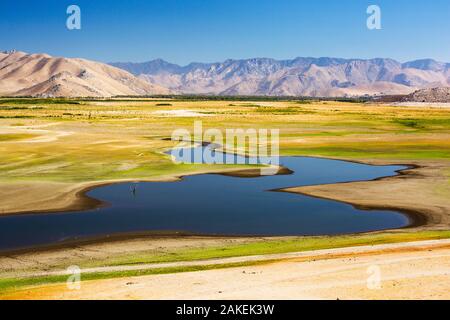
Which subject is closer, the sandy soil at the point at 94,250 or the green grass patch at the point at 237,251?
the green grass patch at the point at 237,251

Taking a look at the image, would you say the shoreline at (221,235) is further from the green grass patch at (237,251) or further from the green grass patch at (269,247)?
the green grass patch at (237,251)

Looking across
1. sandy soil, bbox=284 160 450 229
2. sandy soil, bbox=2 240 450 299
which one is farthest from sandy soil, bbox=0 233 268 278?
sandy soil, bbox=284 160 450 229

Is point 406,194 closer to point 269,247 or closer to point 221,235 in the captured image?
point 221,235

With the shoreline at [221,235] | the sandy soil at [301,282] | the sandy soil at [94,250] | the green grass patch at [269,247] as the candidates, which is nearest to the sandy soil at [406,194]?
the shoreline at [221,235]

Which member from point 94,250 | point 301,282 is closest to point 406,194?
point 94,250

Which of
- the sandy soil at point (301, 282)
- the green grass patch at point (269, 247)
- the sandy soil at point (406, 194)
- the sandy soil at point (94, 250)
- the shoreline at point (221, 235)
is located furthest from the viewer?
the sandy soil at point (406, 194)

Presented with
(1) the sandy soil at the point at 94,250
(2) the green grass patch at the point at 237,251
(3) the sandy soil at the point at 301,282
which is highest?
(3) the sandy soil at the point at 301,282

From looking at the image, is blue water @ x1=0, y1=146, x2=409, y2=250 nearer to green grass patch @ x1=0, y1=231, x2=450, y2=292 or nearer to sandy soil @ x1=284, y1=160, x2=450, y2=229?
sandy soil @ x1=284, y1=160, x2=450, y2=229
